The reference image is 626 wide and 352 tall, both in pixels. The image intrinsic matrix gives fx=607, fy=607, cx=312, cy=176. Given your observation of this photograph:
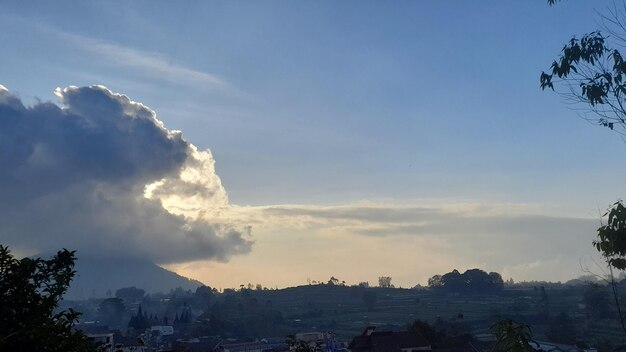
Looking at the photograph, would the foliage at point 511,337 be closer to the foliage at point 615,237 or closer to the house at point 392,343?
the foliage at point 615,237

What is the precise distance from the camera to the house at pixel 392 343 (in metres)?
72.8

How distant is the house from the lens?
239 ft

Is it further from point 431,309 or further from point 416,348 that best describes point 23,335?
point 431,309

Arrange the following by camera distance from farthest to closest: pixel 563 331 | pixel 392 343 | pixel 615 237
→ pixel 563 331 < pixel 392 343 < pixel 615 237

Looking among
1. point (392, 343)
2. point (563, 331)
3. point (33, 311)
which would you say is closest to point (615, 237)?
point (33, 311)

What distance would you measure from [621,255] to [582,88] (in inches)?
204

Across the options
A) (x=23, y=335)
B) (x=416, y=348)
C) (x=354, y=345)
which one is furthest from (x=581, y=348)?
(x=23, y=335)

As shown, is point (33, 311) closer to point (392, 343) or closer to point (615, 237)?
point (615, 237)

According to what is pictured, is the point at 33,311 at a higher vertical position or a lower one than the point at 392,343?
higher

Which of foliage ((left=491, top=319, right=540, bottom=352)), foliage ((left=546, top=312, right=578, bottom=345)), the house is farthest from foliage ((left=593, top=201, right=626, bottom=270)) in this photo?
foliage ((left=546, top=312, right=578, bottom=345))

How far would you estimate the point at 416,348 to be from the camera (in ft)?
239

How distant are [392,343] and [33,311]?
6005 centimetres

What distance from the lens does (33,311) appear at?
61.0 feet

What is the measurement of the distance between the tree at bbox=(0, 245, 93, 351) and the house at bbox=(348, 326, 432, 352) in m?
57.5
